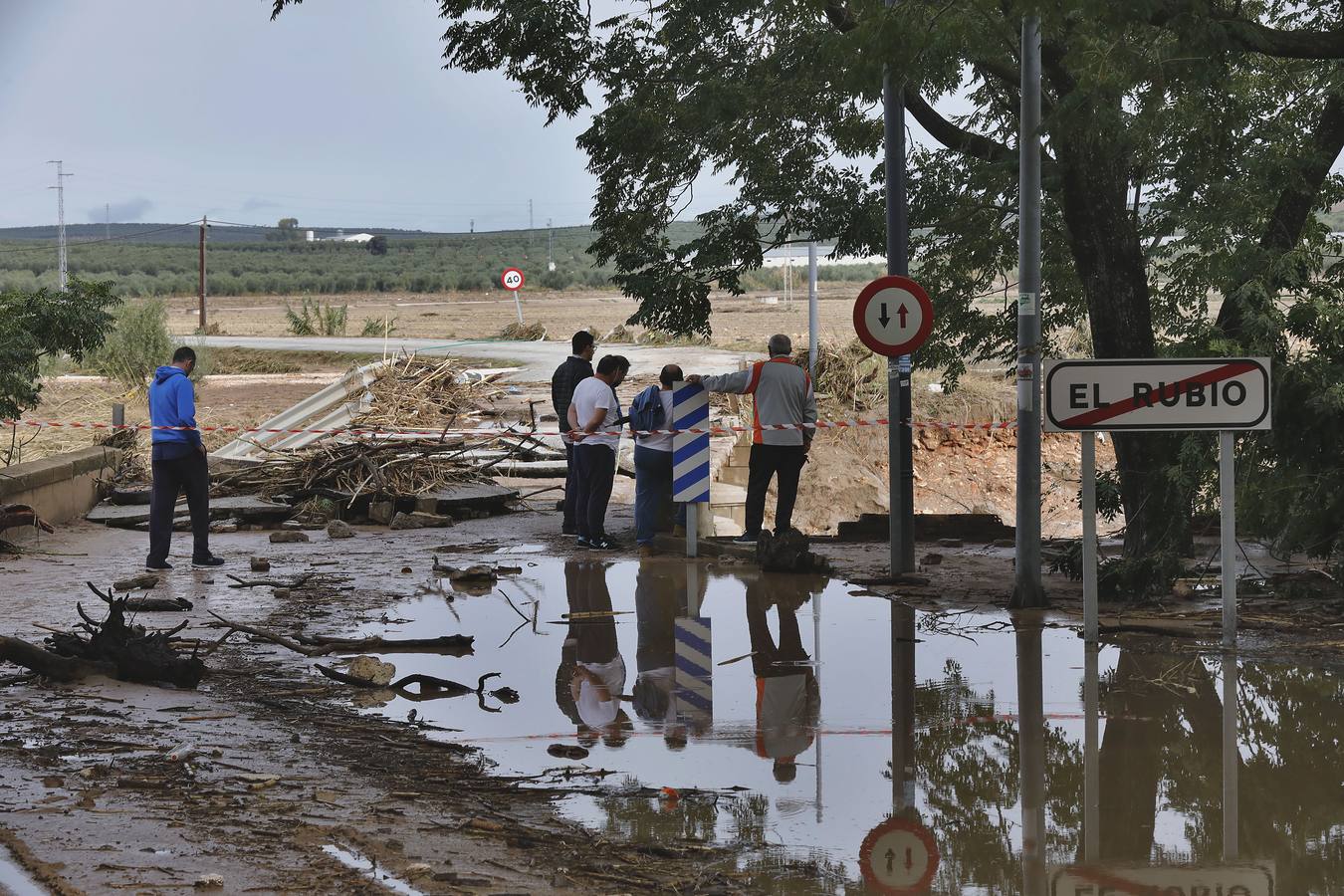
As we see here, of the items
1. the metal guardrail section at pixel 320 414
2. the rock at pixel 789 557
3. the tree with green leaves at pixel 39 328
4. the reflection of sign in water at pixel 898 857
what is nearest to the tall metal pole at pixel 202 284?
the metal guardrail section at pixel 320 414

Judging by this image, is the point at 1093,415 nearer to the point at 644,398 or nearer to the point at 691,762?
the point at 691,762

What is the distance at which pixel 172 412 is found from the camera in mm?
13336

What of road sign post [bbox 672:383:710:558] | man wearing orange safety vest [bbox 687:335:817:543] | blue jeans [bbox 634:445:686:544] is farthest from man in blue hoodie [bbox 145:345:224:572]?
man wearing orange safety vest [bbox 687:335:817:543]

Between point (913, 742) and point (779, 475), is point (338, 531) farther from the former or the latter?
point (913, 742)

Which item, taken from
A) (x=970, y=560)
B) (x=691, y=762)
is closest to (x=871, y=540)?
(x=970, y=560)

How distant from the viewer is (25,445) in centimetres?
2352

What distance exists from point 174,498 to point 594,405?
407 centimetres

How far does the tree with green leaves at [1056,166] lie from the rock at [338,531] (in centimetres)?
414

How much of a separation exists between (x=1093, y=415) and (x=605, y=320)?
53.0 m

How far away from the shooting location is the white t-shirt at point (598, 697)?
766 cm

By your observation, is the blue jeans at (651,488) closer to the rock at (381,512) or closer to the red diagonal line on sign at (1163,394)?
the rock at (381,512)

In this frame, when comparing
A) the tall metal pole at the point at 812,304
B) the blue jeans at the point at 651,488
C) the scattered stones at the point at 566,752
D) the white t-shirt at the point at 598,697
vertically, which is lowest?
the scattered stones at the point at 566,752

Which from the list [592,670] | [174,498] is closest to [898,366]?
[592,670]

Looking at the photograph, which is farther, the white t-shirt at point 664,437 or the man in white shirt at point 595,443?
the white t-shirt at point 664,437
